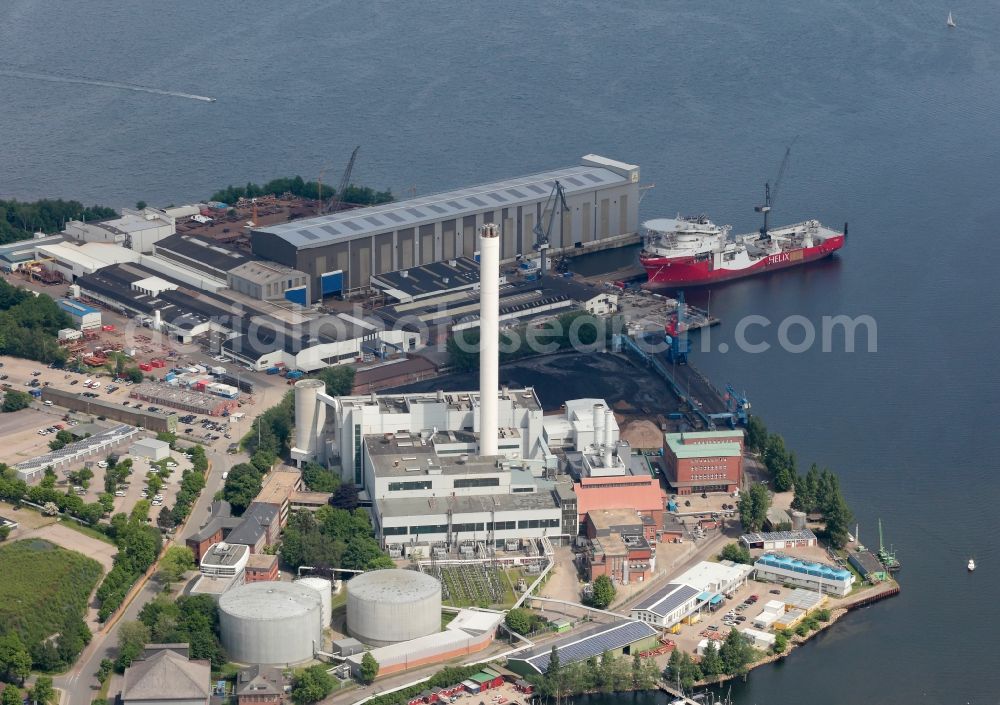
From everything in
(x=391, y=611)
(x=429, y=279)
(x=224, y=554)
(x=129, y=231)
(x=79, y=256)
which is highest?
(x=129, y=231)

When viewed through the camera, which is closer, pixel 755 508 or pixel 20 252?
pixel 755 508

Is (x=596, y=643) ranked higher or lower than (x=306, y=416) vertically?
lower

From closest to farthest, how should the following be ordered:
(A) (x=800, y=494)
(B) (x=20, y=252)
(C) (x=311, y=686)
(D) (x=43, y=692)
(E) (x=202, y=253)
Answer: (D) (x=43, y=692), (C) (x=311, y=686), (A) (x=800, y=494), (E) (x=202, y=253), (B) (x=20, y=252)

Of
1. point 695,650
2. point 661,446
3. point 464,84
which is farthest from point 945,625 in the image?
point 464,84

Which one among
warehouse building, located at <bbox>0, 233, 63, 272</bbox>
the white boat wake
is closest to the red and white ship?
warehouse building, located at <bbox>0, 233, 63, 272</bbox>

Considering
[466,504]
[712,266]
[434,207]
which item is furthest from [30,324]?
[712,266]

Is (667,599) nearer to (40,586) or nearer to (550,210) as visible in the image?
(40,586)

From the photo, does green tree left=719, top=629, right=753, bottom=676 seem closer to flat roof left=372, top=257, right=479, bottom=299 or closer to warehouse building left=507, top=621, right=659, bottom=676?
warehouse building left=507, top=621, right=659, bottom=676
